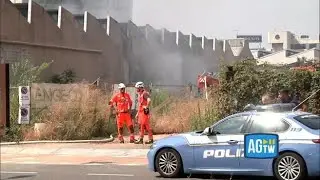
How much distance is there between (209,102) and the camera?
1714 centimetres

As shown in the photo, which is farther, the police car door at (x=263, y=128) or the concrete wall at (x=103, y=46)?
the concrete wall at (x=103, y=46)

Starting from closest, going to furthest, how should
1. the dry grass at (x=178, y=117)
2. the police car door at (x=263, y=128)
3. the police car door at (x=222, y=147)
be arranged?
the police car door at (x=263, y=128)
the police car door at (x=222, y=147)
the dry grass at (x=178, y=117)

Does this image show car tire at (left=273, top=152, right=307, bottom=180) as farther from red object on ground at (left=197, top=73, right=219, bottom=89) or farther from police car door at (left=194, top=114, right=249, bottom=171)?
red object on ground at (left=197, top=73, right=219, bottom=89)

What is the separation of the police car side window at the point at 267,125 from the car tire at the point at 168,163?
147 cm

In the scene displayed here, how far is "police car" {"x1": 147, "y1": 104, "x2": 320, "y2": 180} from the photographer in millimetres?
9094

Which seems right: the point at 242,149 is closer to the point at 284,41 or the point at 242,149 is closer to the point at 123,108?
the point at 123,108

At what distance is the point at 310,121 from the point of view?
380 inches

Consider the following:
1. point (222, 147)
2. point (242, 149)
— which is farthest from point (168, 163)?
point (242, 149)

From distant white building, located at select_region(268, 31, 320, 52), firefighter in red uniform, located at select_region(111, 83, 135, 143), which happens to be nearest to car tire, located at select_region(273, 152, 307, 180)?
firefighter in red uniform, located at select_region(111, 83, 135, 143)

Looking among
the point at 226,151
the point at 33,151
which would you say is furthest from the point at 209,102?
the point at 226,151

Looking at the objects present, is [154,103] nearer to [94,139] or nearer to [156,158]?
[94,139]

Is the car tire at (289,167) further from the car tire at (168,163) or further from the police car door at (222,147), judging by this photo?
the car tire at (168,163)

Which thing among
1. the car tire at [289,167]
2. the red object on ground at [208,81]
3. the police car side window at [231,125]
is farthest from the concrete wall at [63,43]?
the car tire at [289,167]

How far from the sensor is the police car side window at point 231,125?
9898 mm
